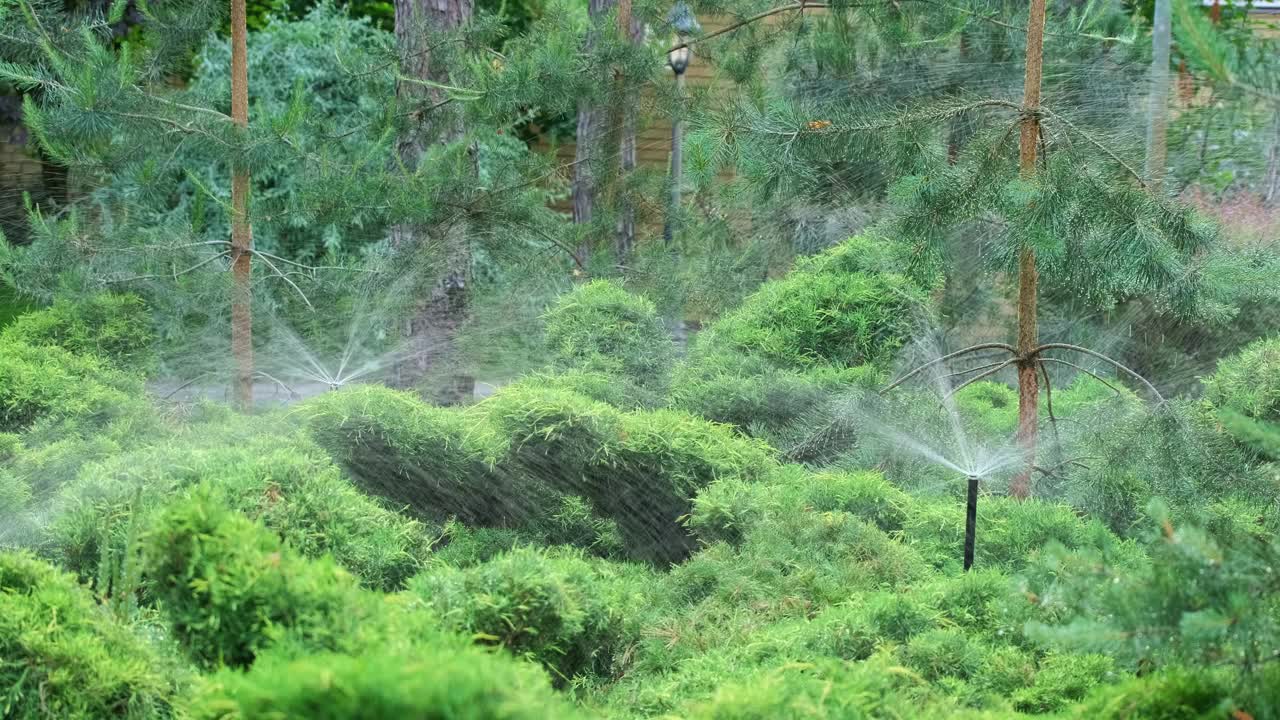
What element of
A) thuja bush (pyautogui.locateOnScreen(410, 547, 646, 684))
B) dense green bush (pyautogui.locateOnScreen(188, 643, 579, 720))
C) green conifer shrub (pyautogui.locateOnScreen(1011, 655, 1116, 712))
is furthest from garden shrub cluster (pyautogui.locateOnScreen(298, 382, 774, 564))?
dense green bush (pyautogui.locateOnScreen(188, 643, 579, 720))

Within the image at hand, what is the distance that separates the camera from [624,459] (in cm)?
420

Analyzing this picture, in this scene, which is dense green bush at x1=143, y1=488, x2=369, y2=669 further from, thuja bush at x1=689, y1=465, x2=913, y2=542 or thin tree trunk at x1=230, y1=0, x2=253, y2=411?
thin tree trunk at x1=230, y1=0, x2=253, y2=411

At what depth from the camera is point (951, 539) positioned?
416 cm

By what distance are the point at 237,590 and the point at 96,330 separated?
453cm

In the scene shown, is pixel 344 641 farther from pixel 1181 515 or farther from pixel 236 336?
pixel 236 336

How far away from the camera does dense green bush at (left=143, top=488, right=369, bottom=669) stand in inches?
78.4

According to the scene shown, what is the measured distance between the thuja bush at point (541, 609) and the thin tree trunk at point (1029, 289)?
2.02 meters

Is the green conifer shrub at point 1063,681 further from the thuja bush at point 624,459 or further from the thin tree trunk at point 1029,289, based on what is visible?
the thin tree trunk at point 1029,289

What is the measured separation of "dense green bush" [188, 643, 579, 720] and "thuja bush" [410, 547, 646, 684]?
830mm

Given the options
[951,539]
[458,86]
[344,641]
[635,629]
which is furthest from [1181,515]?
[458,86]

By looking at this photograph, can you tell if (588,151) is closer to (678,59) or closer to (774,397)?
(678,59)

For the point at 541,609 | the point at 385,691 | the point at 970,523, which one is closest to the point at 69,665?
the point at 541,609

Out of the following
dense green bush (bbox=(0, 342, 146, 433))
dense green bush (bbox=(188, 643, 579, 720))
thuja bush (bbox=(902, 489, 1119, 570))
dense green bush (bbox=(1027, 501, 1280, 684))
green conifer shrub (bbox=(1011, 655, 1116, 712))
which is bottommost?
thuja bush (bbox=(902, 489, 1119, 570))

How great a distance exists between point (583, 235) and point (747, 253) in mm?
1182
